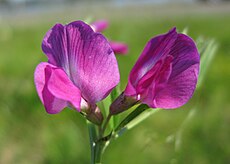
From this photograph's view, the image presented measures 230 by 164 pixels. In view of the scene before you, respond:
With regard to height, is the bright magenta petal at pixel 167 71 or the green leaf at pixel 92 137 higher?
the bright magenta petal at pixel 167 71

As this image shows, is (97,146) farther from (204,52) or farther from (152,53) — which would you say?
(204,52)

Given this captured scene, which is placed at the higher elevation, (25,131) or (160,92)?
(160,92)

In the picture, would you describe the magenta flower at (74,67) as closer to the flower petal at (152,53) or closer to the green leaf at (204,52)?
the flower petal at (152,53)

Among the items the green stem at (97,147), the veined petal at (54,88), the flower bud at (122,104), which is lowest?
the green stem at (97,147)

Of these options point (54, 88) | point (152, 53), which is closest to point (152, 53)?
point (152, 53)

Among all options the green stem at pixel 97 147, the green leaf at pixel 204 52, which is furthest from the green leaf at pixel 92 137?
the green leaf at pixel 204 52

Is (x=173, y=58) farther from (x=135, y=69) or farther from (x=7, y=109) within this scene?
(x=7, y=109)

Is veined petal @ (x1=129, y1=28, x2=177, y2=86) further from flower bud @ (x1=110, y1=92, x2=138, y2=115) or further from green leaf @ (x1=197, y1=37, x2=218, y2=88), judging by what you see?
green leaf @ (x1=197, y1=37, x2=218, y2=88)

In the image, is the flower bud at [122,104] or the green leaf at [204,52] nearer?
the flower bud at [122,104]

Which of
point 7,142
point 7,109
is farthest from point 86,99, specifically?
point 7,142
